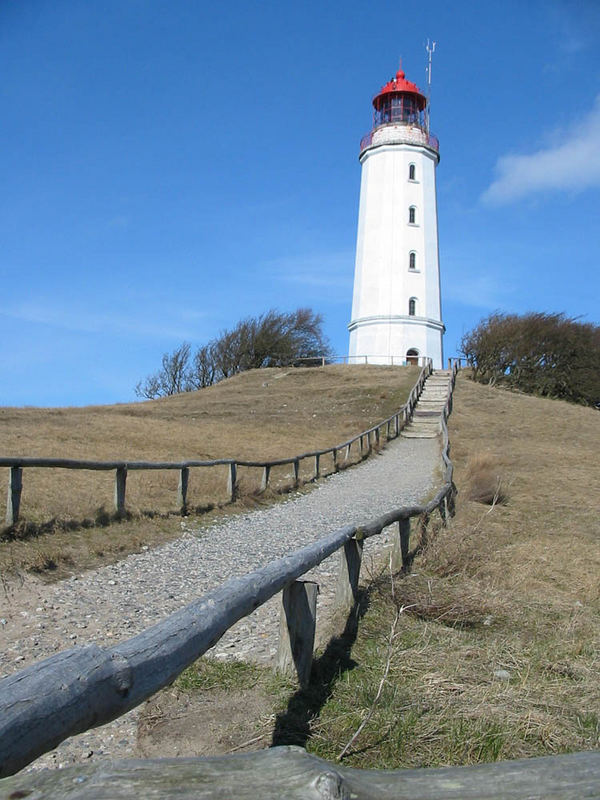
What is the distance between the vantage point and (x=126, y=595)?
716 centimetres

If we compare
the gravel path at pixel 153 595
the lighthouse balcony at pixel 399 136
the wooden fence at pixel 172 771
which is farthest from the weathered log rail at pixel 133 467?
the lighthouse balcony at pixel 399 136

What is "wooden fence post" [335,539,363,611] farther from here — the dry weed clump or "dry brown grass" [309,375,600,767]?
the dry weed clump

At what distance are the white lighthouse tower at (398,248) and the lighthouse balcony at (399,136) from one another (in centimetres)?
7

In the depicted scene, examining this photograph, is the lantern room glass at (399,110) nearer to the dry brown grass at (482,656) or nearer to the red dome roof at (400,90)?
the red dome roof at (400,90)

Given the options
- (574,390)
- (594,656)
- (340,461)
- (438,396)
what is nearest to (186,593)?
(594,656)

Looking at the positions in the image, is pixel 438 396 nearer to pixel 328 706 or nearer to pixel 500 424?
pixel 500 424

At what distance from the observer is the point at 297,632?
462 cm

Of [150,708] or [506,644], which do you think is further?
[506,644]

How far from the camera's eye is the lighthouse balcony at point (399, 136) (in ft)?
159

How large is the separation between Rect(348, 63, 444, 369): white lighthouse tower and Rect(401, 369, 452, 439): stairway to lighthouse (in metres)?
3.66

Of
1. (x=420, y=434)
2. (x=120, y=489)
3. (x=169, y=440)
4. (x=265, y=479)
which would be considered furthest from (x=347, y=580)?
(x=420, y=434)

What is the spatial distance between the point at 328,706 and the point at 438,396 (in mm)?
35051

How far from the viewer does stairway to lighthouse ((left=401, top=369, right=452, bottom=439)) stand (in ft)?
102

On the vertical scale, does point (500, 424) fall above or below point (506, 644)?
above
